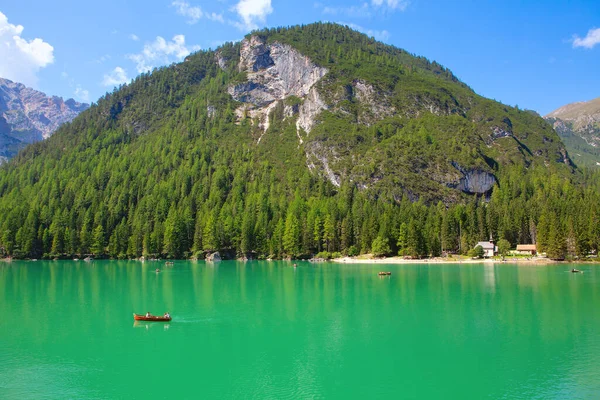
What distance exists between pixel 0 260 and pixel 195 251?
57000 millimetres

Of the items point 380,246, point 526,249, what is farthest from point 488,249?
point 380,246

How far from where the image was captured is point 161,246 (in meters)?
144

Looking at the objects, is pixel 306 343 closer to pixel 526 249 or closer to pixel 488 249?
pixel 488 249

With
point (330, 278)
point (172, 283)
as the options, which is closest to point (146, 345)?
point (172, 283)

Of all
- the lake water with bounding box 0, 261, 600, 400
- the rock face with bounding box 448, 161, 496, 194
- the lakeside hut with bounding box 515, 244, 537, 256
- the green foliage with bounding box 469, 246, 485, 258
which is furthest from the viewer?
the rock face with bounding box 448, 161, 496, 194

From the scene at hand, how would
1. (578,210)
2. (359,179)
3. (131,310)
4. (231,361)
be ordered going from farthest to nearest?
(359,179), (578,210), (131,310), (231,361)

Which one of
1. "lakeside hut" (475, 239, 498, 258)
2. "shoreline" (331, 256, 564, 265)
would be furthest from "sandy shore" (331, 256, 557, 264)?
"lakeside hut" (475, 239, 498, 258)

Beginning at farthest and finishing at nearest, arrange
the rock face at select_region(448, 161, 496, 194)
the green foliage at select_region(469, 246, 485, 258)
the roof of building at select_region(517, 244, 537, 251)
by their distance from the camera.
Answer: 1. the rock face at select_region(448, 161, 496, 194)
2. the roof of building at select_region(517, 244, 537, 251)
3. the green foliage at select_region(469, 246, 485, 258)

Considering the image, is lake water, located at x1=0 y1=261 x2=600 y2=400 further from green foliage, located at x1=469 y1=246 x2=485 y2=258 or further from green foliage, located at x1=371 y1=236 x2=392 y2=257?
green foliage, located at x1=371 y1=236 x2=392 y2=257

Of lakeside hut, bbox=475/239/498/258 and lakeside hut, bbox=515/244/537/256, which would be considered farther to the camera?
lakeside hut, bbox=475/239/498/258

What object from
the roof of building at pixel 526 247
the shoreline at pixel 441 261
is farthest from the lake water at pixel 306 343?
the roof of building at pixel 526 247

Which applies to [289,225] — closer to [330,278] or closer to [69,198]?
[330,278]

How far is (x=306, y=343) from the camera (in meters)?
37.1

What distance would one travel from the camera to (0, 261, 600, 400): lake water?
27625 millimetres
